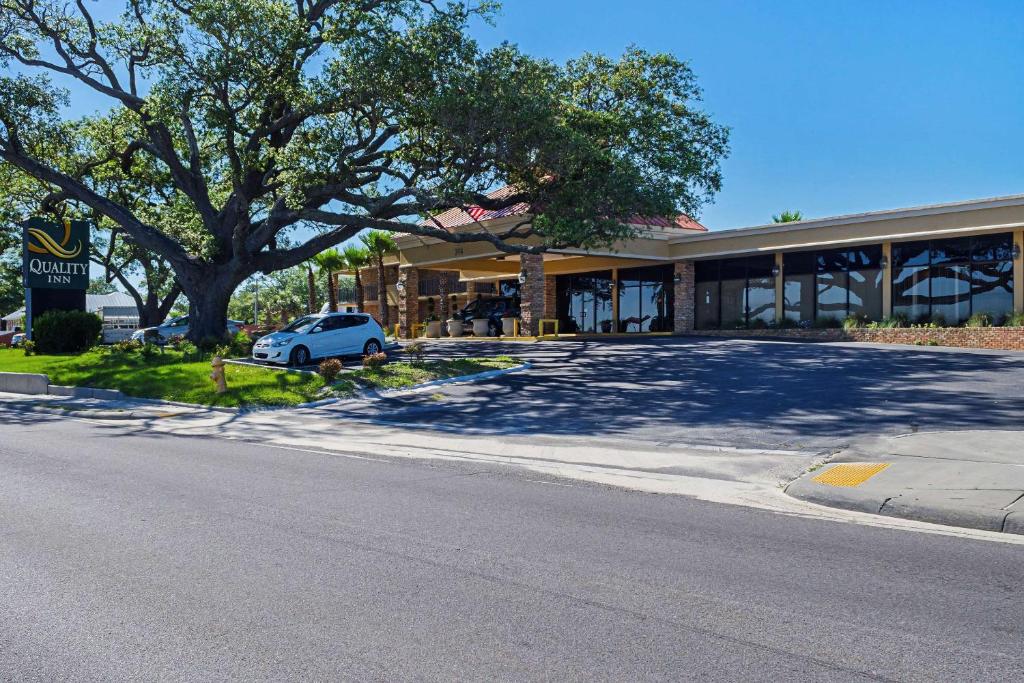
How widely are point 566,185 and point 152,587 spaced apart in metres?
19.6

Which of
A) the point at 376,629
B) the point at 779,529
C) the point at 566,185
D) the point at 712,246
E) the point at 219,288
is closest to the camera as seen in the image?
the point at 376,629

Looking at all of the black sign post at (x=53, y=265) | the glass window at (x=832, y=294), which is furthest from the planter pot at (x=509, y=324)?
the black sign post at (x=53, y=265)

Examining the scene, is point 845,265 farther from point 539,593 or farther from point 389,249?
point 539,593

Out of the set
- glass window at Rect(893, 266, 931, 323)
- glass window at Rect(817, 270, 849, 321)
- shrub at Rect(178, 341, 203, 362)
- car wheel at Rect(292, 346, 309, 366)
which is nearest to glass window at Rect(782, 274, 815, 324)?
glass window at Rect(817, 270, 849, 321)

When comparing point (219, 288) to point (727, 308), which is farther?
point (727, 308)

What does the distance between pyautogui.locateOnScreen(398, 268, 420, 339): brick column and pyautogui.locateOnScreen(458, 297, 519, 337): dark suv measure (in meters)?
3.18

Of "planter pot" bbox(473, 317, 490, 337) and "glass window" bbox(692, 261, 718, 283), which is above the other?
"glass window" bbox(692, 261, 718, 283)

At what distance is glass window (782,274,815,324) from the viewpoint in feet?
109

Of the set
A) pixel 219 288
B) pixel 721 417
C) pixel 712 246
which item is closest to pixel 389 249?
pixel 219 288

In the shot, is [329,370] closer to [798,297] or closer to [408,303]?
[798,297]

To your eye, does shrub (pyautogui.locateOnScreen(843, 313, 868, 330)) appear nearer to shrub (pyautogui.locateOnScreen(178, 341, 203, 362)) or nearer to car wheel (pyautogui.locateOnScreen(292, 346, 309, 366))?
car wheel (pyautogui.locateOnScreen(292, 346, 309, 366))

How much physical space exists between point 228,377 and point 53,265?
14434mm

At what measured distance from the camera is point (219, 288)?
2950cm

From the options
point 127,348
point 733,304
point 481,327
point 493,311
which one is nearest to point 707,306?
point 733,304
